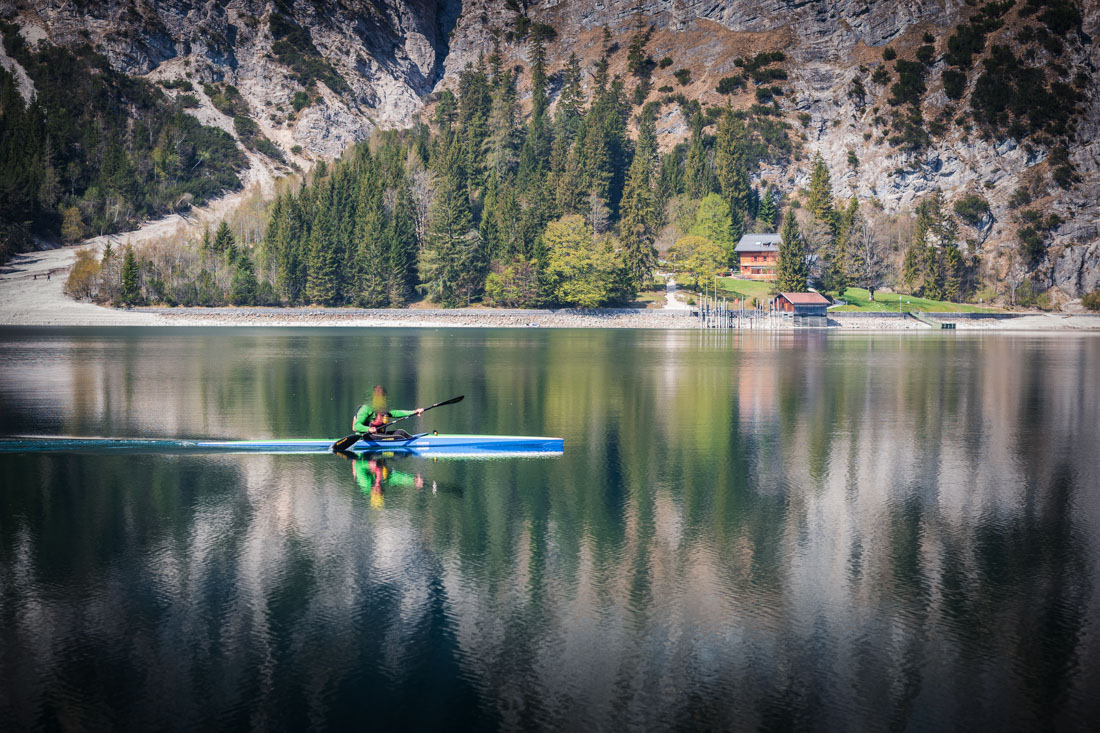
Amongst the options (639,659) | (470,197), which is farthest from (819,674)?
(470,197)

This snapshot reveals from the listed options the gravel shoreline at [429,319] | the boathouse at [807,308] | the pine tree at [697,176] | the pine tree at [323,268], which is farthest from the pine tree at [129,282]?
the boathouse at [807,308]

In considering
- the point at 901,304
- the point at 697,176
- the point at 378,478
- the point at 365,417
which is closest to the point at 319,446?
the point at 365,417

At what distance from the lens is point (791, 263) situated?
15012cm

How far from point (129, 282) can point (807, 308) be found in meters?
105

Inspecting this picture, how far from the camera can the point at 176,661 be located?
1471cm

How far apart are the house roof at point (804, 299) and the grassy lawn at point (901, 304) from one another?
8.47m

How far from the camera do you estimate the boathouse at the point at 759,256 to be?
17062 centimetres

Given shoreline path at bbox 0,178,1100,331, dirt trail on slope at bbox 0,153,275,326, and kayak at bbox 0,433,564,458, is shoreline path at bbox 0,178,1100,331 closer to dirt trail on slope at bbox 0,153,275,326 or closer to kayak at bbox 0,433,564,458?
dirt trail on slope at bbox 0,153,275,326

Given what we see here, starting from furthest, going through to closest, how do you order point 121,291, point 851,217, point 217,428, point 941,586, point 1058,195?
1. point 1058,195
2. point 851,217
3. point 121,291
4. point 217,428
5. point 941,586

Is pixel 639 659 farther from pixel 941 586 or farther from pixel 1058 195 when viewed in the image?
pixel 1058 195

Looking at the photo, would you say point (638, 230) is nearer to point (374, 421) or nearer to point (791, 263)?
point (791, 263)

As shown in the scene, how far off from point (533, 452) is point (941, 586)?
1653 centimetres

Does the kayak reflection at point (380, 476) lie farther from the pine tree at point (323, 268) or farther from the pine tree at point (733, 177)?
the pine tree at point (733, 177)

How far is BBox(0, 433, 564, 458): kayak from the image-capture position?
106 ft
